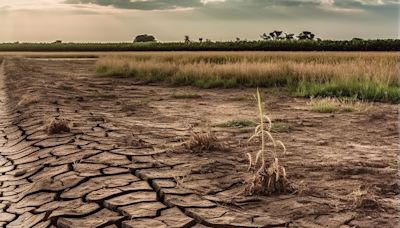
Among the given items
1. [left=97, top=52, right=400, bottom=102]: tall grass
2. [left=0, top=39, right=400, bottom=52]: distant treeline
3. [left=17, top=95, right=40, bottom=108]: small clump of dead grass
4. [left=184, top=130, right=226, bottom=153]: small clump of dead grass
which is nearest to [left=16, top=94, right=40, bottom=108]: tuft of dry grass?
[left=17, top=95, right=40, bottom=108]: small clump of dead grass

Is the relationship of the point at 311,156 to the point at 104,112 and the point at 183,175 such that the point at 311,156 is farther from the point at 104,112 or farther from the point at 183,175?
the point at 104,112

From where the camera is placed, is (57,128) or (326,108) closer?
(57,128)

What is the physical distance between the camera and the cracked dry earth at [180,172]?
3611mm

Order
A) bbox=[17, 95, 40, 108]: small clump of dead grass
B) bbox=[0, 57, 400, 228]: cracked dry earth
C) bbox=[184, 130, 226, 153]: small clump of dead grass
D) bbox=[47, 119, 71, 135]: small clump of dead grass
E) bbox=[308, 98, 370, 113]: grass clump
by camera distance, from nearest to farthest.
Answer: bbox=[0, 57, 400, 228]: cracked dry earth < bbox=[184, 130, 226, 153]: small clump of dead grass < bbox=[47, 119, 71, 135]: small clump of dead grass < bbox=[308, 98, 370, 113]: grass clump < bbox=[17, 95, 40, 108]: small clump of dead grass

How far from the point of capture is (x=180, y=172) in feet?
15.2

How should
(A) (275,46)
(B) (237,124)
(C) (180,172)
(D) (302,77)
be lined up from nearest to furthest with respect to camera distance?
(C) (180,172), (B) (237,124), (D) (302,77), (A) (275,46)

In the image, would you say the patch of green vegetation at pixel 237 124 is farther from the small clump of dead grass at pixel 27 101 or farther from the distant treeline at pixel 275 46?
the distant treeline at pixel 275 46

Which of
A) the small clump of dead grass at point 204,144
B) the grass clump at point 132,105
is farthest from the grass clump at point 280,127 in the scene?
the grass clump at point 132,105

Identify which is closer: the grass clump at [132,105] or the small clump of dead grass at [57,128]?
the small clump of dead grass at [57,128]

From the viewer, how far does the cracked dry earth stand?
3.61m

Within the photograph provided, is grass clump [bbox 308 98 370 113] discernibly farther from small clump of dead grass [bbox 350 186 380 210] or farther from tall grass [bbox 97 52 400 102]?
small clump of dead grass [bbox 350 186 380 210]

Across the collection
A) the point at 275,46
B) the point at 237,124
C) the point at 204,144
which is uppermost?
the point at 204,144

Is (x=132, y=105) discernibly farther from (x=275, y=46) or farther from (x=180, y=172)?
(x=275, y=46)

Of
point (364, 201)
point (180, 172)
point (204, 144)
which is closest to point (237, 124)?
point (204, 144)
